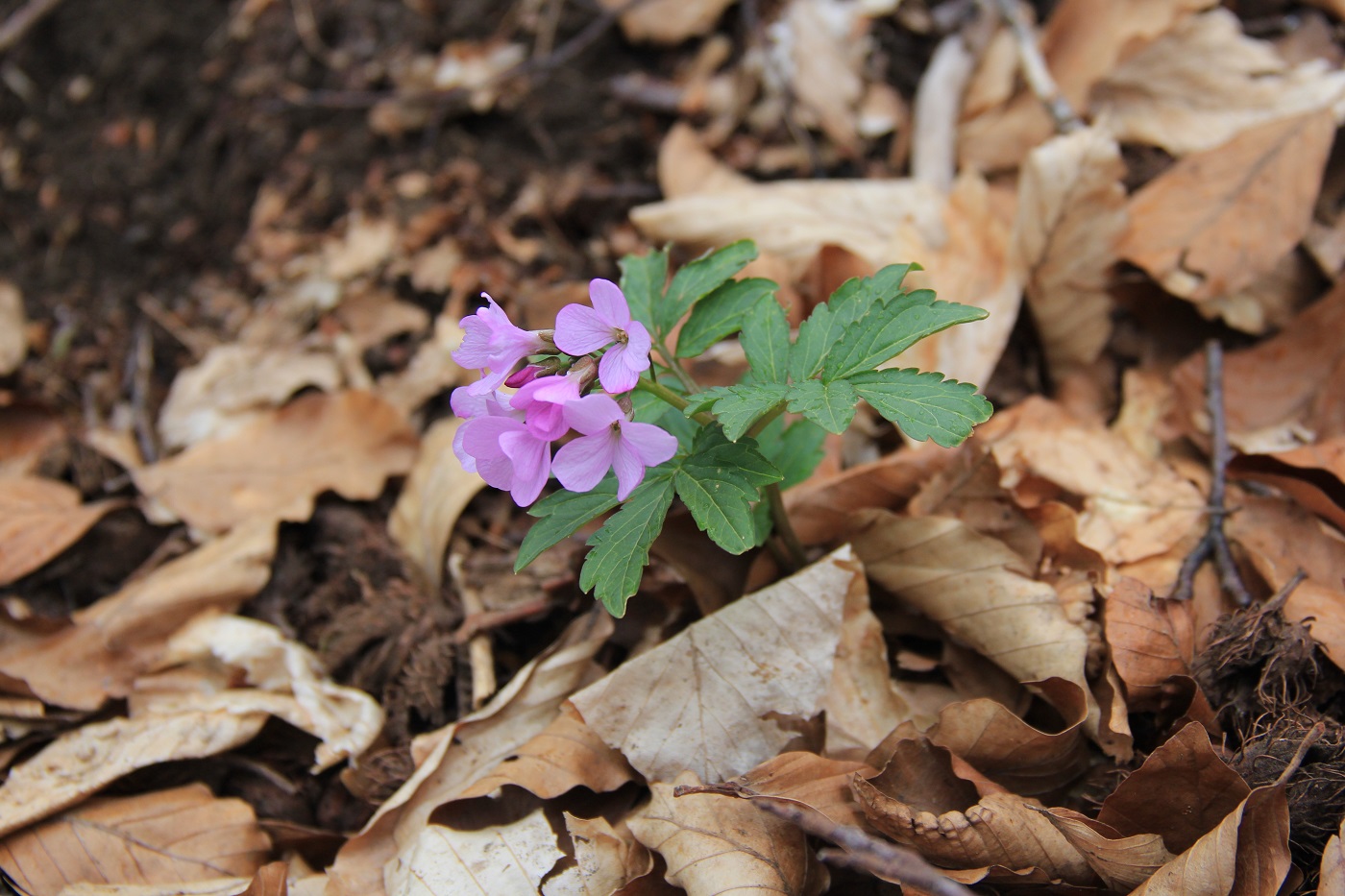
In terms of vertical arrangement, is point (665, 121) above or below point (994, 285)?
above

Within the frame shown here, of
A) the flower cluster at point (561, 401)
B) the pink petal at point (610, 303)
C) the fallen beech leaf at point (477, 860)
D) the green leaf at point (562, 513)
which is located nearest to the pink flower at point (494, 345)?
the flower cluster at point (561, 401)

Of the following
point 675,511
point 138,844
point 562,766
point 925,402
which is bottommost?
point 138,844

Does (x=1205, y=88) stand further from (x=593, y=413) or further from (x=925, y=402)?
(x=593, y=413)

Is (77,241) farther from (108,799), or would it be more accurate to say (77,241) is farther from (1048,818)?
(1048,818)

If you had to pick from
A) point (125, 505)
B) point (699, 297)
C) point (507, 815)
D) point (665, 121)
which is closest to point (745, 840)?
point (507, 815)

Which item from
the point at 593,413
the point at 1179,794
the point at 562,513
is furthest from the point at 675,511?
the point at 1179,794
